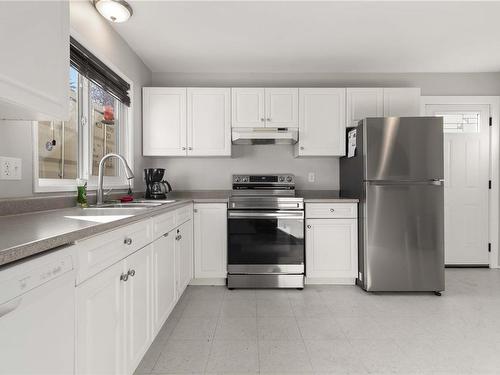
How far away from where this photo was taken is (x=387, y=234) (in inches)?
109

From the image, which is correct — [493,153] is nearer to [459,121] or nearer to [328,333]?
[459,121]

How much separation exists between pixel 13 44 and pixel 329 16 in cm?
217

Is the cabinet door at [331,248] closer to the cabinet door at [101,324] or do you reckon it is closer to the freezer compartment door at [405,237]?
the freezer compartment door at [405,237]

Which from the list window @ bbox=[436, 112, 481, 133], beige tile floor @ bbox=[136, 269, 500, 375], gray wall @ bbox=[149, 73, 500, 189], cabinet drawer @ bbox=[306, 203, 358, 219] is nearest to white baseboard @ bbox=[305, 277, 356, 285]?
beige tile floor @ bbox=[136, 269, 500, 375]

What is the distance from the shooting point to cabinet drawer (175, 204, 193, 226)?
2321mm

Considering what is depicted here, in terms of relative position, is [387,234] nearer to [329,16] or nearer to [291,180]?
[291,180]

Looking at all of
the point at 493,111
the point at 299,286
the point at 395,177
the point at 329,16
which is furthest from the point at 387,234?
the point at 493,111

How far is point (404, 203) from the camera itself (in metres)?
2.74

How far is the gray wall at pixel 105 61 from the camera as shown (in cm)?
140

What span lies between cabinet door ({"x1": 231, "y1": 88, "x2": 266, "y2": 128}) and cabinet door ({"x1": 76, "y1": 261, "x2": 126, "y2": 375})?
2249mm

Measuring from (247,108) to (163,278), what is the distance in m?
2.04

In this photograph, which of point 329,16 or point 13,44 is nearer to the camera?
point 13,44

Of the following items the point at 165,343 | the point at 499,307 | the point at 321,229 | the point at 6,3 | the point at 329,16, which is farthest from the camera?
the point at 321,229

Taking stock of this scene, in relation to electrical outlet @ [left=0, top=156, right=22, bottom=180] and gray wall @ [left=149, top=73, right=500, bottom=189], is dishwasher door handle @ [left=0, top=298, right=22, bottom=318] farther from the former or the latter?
gray wall @ [left=149, top=73, right=500, bottom=189]
